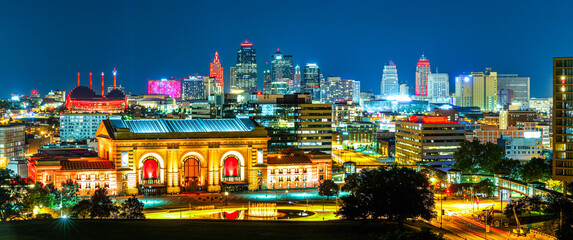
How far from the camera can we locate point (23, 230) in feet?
282

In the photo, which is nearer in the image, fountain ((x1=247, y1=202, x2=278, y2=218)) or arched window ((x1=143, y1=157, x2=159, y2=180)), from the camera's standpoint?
fountain ((x1=247, y1=202, x2=278, y2=218))

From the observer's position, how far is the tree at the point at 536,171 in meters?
149

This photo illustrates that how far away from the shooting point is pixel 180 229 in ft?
299

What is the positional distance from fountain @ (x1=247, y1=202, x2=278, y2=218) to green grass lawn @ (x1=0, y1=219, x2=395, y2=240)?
18.9 m

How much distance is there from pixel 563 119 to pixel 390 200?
47.1 meters

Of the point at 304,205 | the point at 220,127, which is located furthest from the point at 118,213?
the point at 220,127

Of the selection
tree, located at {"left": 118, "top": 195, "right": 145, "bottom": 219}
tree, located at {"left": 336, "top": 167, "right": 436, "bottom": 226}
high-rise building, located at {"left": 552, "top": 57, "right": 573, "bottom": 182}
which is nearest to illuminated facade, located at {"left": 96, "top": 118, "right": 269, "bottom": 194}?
tree, located at {"left": 118, "top": 195, "right": 145, "bottom": 219}

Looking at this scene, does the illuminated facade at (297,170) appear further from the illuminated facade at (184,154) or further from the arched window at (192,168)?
the arched window at (192,168)

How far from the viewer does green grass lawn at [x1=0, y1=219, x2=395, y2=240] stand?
8600 centimetres

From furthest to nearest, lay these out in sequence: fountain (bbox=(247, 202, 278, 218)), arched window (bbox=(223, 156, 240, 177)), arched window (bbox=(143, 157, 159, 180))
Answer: arched window (bbox=(223, 156, 240, 177)) → arched window (bbox=(143, 157, 159, 180)) → fountain (bbox=(247, 202, 278, 218))

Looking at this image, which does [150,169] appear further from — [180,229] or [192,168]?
[180,229]

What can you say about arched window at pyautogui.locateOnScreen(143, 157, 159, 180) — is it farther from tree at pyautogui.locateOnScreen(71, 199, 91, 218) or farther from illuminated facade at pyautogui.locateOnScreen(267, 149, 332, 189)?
tree at pyautogui.locateOnScreen(71, 199, 91, 218)

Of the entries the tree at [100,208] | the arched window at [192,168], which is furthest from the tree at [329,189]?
the tree at [100,208]

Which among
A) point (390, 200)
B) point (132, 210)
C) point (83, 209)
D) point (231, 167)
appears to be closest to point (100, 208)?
point (83, 209)
